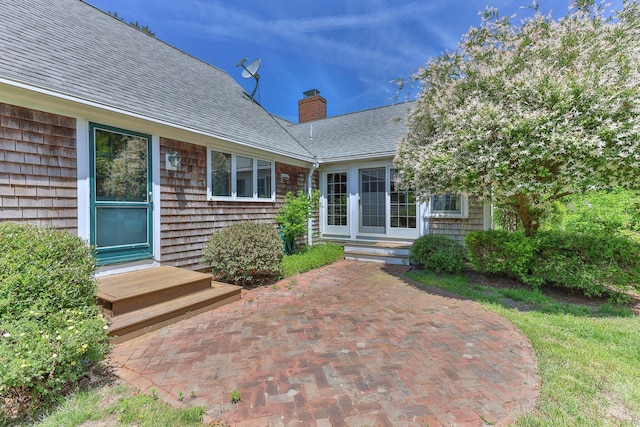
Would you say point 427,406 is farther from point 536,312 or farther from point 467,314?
point 536,312

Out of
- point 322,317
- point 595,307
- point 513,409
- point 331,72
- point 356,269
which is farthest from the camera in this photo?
point 331,72

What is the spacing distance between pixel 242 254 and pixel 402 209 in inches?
197

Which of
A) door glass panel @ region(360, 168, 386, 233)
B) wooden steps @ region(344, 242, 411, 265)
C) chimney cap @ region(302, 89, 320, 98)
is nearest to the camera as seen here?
wooden steps @ region(344, 242, 411, 265)

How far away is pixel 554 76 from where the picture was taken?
390cm

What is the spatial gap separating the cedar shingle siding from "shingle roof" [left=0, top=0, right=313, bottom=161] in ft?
1.65

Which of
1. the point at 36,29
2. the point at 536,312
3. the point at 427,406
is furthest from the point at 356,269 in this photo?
the point at 36,29


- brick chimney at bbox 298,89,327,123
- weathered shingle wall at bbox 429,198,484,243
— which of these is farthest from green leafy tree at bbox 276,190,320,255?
brick chimney at bbox 298,89,327,123

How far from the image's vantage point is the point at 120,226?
14.7 ft

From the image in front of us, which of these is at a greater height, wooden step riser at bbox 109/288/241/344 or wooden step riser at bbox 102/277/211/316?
wooden step riser at bbox 102/277/211/316

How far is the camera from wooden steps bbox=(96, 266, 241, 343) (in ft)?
10.8

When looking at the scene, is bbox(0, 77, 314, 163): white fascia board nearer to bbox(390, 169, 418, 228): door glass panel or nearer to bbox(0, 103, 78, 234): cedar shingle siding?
bbox(0, 103, 78, 234): cedar shingle siding

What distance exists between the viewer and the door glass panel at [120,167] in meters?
4.26

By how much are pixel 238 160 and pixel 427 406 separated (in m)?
5.83

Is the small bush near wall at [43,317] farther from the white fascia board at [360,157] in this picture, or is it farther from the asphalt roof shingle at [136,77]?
the white fascia board at [360,157]
